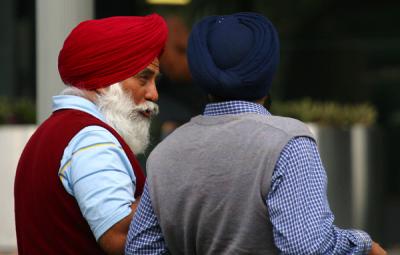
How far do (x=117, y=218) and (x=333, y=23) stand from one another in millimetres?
10523

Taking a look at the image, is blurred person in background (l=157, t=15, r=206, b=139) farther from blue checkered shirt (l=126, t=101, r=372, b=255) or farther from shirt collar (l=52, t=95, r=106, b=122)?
blue checkered shirt (l=126, t=101, r=372, b=255)

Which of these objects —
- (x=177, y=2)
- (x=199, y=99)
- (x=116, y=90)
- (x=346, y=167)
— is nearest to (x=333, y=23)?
(x=177, y=2)

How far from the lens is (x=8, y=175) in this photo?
7.88 metres

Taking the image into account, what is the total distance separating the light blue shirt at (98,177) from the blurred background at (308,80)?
8.44ft

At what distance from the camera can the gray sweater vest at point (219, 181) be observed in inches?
103

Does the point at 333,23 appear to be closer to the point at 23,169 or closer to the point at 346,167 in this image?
the point at 346,167

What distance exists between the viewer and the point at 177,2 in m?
10.9

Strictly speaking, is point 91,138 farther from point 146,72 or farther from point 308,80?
point 308,80

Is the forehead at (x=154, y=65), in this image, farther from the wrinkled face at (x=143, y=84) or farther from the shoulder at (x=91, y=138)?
Result: the shoulder at (x=91, y=138)

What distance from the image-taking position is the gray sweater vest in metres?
2.61

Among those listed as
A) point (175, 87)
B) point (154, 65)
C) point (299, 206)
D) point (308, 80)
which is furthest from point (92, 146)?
point (308, 80)

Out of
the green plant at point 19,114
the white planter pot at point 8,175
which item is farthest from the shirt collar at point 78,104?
the green plant at point 19,114

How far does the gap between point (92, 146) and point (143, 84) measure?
344mm

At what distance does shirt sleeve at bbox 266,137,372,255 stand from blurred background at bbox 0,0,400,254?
10.3 feet
